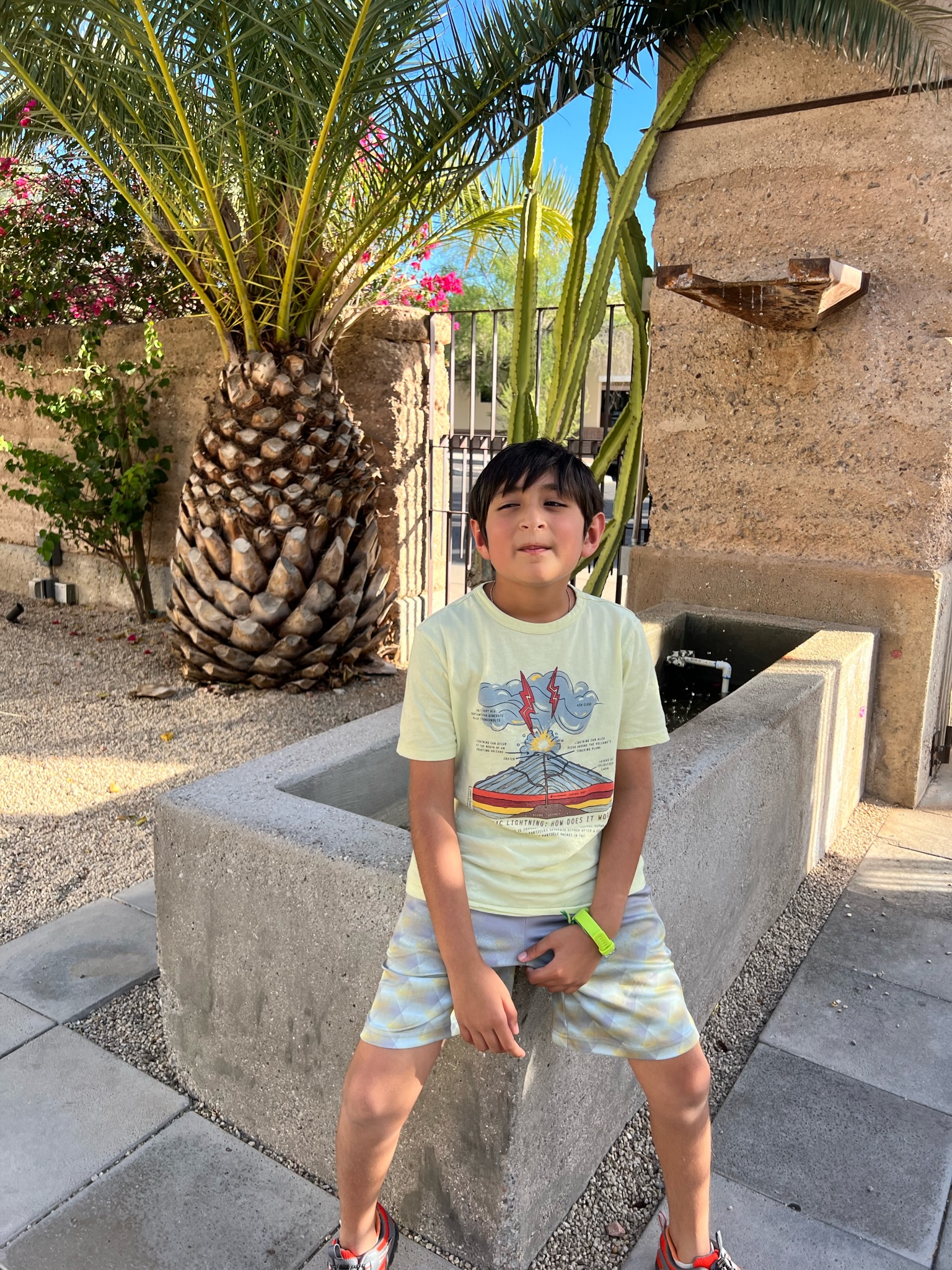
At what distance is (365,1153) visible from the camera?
1.33 metres

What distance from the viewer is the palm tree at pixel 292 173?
3207 millimetres

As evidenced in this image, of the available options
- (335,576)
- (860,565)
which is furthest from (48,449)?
(860,565)

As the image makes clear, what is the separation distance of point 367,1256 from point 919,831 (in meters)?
2.57

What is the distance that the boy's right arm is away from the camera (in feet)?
4.18

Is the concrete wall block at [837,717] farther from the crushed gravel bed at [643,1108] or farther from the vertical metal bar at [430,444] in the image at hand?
the vertical metal bar at [430,444]

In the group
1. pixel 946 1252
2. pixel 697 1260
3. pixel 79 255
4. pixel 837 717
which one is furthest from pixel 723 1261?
pixel 79 255

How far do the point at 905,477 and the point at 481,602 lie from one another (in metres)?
2.44

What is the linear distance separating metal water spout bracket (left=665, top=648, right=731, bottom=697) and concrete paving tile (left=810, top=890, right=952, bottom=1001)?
0.89 meters

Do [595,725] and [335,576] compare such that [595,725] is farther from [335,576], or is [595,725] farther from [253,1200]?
[335,576]

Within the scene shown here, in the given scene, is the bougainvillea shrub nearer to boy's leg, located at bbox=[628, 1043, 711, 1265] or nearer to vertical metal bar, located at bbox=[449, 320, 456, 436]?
vertical metal bar, located at bbox=[449, 320, 456, 436]

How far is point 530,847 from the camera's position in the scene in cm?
137

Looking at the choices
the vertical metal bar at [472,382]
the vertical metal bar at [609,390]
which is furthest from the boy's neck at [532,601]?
the vertical metal bar at [472,382]

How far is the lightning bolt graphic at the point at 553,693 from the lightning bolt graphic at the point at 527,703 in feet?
0.08

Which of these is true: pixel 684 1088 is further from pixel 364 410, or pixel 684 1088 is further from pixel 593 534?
pixel 364 410
